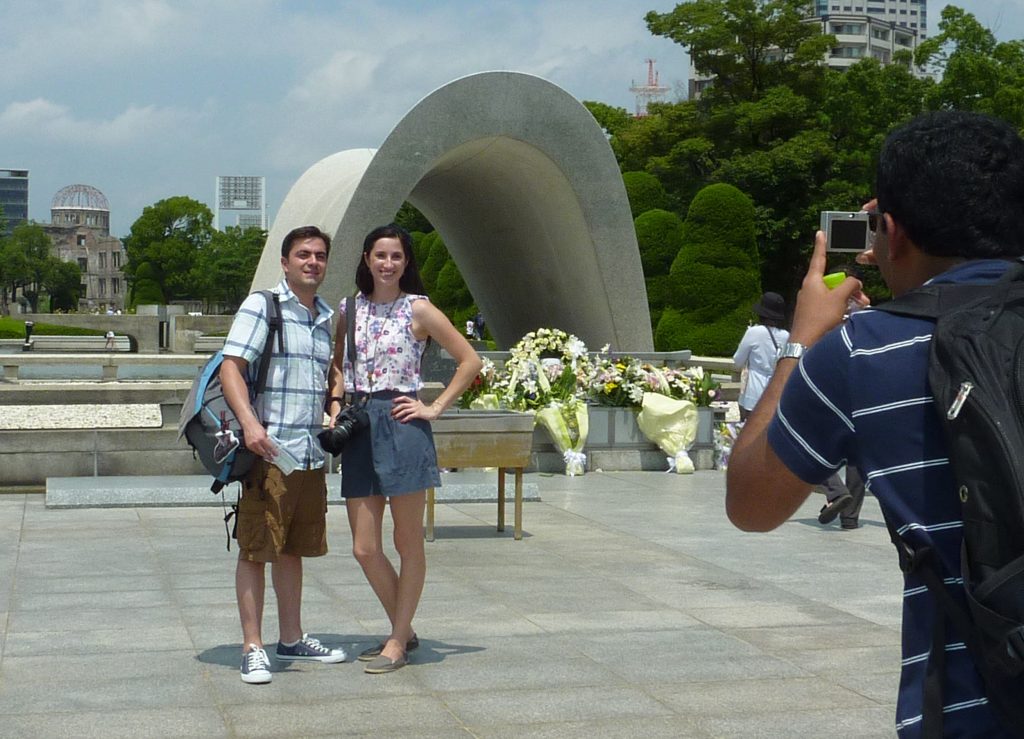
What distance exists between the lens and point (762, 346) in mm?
10469

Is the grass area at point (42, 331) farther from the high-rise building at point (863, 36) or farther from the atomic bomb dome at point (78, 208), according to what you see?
the atomic bomb dome at point (78, 208)

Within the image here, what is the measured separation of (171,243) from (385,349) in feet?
300

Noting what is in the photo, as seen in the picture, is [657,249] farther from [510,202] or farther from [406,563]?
[406,563]

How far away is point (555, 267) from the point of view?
19.0 metres

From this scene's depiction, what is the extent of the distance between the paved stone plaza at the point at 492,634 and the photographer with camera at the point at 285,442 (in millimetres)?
252

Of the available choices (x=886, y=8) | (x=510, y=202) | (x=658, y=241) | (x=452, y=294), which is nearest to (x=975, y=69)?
(x=658, y=241)

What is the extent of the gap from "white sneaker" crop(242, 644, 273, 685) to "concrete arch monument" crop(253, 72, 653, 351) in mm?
10921

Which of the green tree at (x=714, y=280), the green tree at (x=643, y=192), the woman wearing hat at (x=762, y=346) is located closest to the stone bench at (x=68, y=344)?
the green tree at (x=643, y=192)

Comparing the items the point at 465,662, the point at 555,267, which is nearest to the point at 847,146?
the point at 555,267

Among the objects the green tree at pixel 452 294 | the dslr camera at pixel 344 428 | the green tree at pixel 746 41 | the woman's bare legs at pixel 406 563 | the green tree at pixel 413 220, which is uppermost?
the green tree at pixel 746 41

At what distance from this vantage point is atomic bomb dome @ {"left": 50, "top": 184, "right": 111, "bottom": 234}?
184625 millimetres

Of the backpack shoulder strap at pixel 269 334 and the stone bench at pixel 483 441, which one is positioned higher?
the backpack shoulder strap at pixel 269 334

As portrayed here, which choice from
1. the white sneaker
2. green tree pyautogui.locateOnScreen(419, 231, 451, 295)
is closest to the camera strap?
the white sneaker

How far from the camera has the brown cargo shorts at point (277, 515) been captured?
5.48 m
